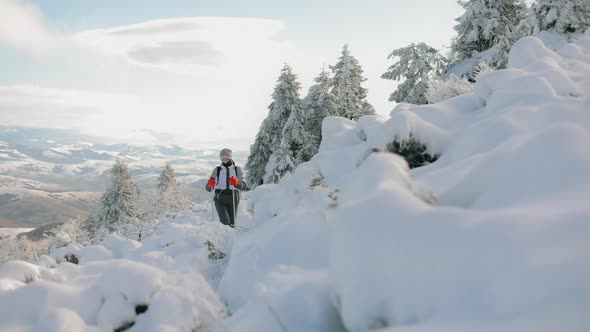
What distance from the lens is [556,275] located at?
6.02 feet

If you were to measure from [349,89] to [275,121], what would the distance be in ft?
20.3

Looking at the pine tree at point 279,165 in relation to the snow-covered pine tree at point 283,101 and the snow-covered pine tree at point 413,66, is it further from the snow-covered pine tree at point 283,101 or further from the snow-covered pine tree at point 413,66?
the snow-covered pine tree at point 413,66

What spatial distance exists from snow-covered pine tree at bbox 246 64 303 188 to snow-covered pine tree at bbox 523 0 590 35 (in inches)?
607

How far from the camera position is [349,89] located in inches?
1147

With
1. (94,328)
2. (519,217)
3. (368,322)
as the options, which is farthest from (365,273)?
(94,328)

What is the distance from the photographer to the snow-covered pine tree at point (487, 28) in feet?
69.6

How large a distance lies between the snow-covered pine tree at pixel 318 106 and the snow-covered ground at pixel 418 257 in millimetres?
23520

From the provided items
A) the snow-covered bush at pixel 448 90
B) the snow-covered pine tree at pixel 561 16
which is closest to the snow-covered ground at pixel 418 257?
the snow-covered bush at pixel 448 90

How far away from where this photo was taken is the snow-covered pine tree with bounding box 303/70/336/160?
1150 inches

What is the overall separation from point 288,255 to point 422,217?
1.89m

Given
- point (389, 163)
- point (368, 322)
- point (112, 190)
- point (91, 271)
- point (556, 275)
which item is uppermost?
point (389, 163)

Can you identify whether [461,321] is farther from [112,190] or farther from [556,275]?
[112,190]

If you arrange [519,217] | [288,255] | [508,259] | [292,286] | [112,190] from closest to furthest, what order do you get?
[508,259] < [519,217] < [292,286] < [288,255] < [112,190]

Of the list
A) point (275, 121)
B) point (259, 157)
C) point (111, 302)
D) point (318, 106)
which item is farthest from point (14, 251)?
point (111, 302)
